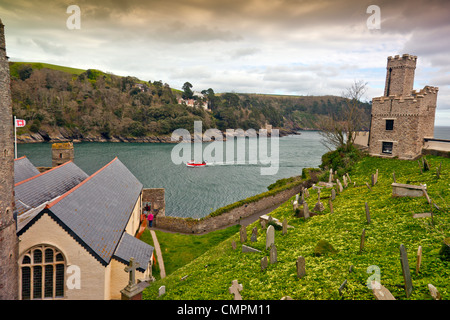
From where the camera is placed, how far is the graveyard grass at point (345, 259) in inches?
340

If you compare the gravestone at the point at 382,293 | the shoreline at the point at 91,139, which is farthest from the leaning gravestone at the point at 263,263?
the shoreline at the point at 91,139

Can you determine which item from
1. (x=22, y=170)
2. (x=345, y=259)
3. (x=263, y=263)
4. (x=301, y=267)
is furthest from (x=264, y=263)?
(x=22, y=170)

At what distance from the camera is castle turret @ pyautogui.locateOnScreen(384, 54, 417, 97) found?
29897 millimetres

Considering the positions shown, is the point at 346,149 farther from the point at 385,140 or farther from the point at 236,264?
the point at 236,264

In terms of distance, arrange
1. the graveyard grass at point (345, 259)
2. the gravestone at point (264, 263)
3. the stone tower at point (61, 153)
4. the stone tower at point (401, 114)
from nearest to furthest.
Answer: the graveyard grass at point (345, 259)
the gravestone at point (264, 263)
the stone tower at point (401, 114)
the stone tower at point (61, 153)

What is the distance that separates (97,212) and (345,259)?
14.7 m

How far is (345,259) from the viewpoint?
35.4 feet

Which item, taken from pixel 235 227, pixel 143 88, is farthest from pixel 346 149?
pixel 143 88

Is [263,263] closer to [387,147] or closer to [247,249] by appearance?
[247,249]

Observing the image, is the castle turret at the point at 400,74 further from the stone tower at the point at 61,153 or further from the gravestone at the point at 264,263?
the stone tower at the point at 61,153

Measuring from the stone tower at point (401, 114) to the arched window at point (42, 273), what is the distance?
32.7 metres
